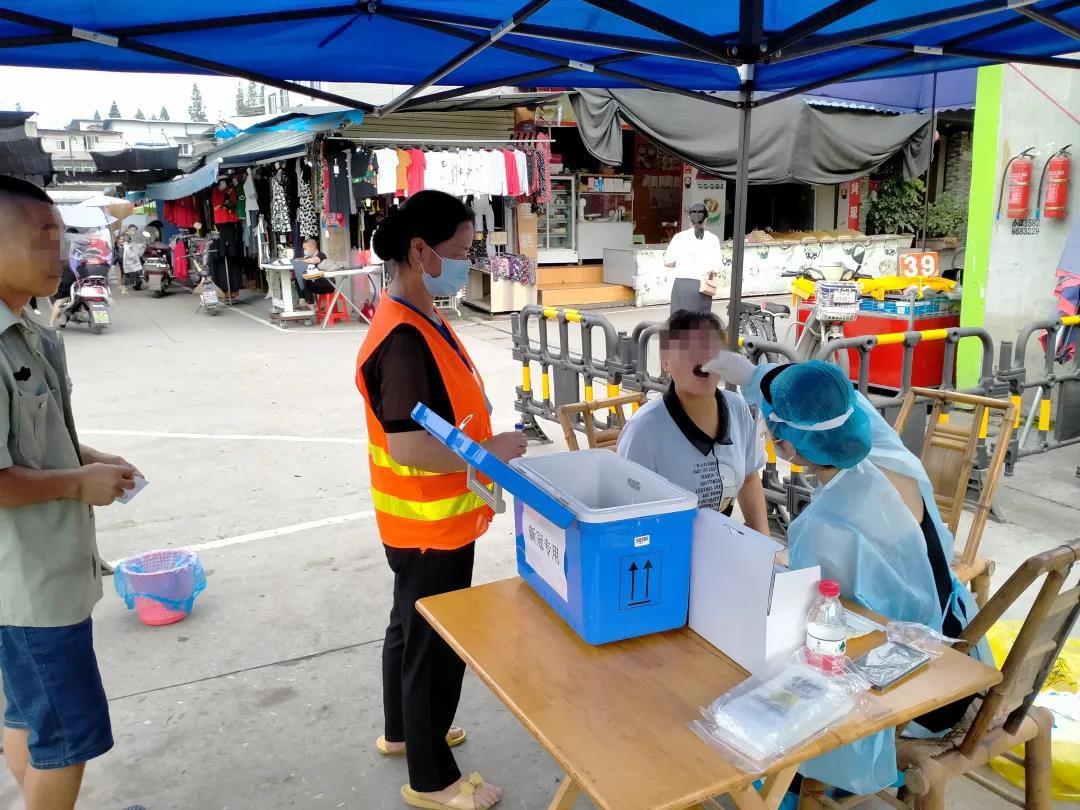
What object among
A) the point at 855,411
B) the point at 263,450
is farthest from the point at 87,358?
the point at 855,411

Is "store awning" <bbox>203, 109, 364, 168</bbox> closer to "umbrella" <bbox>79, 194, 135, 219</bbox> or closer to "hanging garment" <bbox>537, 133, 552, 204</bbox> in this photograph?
"hanging garment" <bbox>537, 133, 552, 204</bbox>

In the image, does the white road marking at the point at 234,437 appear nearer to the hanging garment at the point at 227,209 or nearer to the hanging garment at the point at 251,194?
the hanging garment at the point at 251,194

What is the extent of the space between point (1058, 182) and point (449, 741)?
6.84 metres

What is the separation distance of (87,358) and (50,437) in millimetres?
9819

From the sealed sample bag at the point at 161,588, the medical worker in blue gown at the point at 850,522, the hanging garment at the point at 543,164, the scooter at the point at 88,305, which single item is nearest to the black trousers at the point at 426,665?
the medical worker in blue gown at the point at 850,522

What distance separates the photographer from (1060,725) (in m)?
2.69

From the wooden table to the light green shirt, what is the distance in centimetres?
88

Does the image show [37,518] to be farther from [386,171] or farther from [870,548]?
[386,171]

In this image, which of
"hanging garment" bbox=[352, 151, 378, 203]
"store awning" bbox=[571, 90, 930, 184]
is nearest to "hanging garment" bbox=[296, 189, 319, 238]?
"hanging garment" bbox=[352, 151, 378, 203]

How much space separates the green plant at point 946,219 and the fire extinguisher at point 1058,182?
12.1 metres

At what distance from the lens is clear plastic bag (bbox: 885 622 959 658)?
185 centimetres

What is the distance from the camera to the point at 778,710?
156 centimetres

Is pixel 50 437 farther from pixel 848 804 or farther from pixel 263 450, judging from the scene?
pixel 263 450

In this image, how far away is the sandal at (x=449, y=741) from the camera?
291 cm
